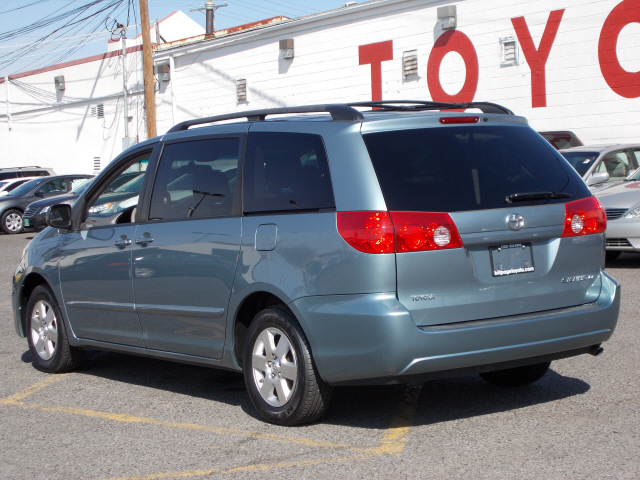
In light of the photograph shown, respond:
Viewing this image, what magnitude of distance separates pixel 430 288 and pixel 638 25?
1595cm

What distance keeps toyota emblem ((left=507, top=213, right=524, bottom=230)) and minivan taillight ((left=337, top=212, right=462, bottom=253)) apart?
331 millimetres

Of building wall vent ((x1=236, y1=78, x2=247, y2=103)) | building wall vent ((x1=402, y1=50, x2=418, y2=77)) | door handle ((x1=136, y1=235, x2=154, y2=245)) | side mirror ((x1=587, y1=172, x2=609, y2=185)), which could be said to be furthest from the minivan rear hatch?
building wall vent ((x1=236, y1=78, x2=247, y2=103))

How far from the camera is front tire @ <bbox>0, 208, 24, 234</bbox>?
23.8m

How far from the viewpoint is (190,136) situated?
18.1 ft

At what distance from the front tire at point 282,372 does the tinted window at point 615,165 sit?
9.68m

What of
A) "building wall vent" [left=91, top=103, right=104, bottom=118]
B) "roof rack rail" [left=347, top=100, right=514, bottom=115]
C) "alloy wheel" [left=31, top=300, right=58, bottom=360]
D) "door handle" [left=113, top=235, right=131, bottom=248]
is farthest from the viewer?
"building wall vent" [left=91, top=103, right=104, bottom=118]

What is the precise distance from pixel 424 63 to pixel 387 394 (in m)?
17.8

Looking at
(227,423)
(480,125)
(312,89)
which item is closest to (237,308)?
(227,423)

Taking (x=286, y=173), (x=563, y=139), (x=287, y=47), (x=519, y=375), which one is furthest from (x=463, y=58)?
(x=286, y=173)

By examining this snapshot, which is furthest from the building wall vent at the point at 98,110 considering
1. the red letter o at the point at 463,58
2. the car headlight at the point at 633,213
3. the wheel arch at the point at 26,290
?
the wheel arch at the point at 26,290

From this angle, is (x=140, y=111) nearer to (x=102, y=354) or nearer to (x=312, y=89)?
(x=312, y=89)

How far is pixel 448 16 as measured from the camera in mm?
Answer: 21031

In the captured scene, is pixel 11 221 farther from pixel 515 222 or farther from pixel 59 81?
pixel 515 222

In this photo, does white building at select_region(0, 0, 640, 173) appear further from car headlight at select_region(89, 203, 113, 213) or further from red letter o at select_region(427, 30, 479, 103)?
car headlight at select_region(89, 203, 113, 213)
